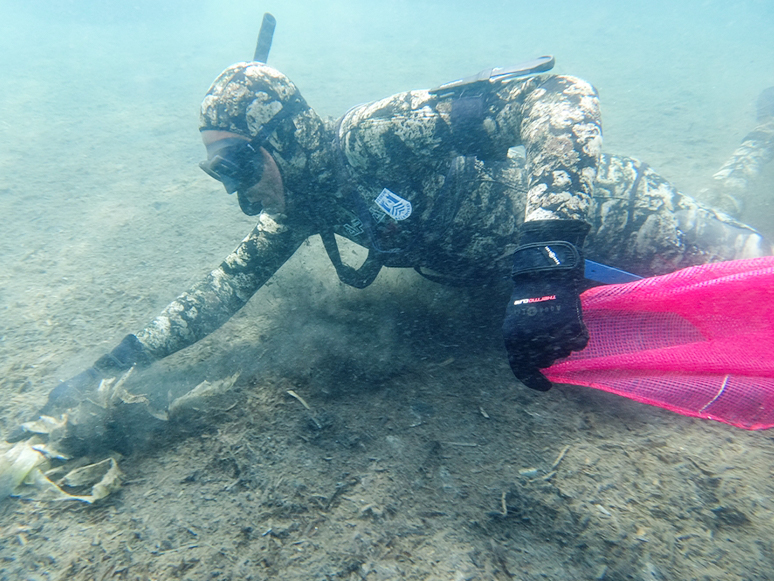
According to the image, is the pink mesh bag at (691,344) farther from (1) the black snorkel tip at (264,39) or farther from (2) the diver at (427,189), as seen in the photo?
(1) the black snorkel tip at (264,39)

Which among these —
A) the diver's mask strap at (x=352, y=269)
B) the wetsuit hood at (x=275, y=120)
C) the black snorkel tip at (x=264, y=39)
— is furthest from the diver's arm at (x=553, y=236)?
the black snorkel tip at (x=264, y=39)

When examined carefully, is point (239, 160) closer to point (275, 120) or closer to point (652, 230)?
point (275, 120)

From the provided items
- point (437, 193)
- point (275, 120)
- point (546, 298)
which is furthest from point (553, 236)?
point (275, 120)

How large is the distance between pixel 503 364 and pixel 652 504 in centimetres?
84

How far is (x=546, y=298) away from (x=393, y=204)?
932mm

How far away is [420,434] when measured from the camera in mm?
1689

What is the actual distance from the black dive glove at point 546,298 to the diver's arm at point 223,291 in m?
1.37

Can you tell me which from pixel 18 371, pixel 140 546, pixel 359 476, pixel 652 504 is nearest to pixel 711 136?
pixel 652 504

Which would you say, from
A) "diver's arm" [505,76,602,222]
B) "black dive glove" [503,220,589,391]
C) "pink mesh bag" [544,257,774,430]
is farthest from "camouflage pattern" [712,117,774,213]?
"black dive glove" [503,220,589,391]

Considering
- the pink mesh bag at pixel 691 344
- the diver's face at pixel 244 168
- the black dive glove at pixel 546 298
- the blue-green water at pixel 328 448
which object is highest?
the diver's face at pixel 244 168

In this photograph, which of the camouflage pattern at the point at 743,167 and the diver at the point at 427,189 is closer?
the diver at the point at 427,189

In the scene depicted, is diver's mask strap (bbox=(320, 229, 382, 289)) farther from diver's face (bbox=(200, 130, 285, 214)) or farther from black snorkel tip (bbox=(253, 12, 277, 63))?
black snorkel tip (bbox=(253, 12, 277, 63))

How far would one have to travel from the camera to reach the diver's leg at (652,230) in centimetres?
202

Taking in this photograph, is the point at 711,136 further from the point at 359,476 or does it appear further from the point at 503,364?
the point at 359,476
